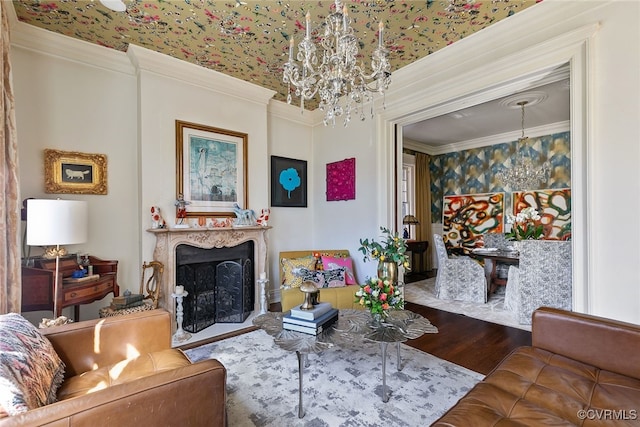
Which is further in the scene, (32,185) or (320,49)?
(320,49)

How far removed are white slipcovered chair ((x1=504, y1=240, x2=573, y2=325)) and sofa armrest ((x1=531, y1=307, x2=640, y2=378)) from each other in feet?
5.94

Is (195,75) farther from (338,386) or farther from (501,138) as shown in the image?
(501,138)

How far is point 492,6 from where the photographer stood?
233 cm

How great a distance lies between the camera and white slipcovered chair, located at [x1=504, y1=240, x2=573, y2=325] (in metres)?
3.14

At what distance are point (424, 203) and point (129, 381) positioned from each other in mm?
6302

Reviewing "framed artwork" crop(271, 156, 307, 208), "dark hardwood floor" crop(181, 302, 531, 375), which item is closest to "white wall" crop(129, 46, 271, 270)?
"framed artwork" crop(271, 156, 307, 208)

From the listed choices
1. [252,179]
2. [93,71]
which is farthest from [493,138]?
[93,71]

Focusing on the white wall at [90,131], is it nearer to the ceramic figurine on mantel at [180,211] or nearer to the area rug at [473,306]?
the ceramic figurine on mantel at [180,211]

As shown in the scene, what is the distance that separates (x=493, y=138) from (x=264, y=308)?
5434 mm

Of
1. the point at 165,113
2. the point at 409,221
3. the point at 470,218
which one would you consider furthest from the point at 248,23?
the point at 470,218

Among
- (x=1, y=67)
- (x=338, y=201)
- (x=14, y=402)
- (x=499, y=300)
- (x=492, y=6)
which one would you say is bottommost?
(x=499, y=300)

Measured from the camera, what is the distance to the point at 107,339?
1.72 metres

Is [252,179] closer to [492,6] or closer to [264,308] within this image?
[264,308]

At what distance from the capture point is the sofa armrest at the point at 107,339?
63.5 inches
